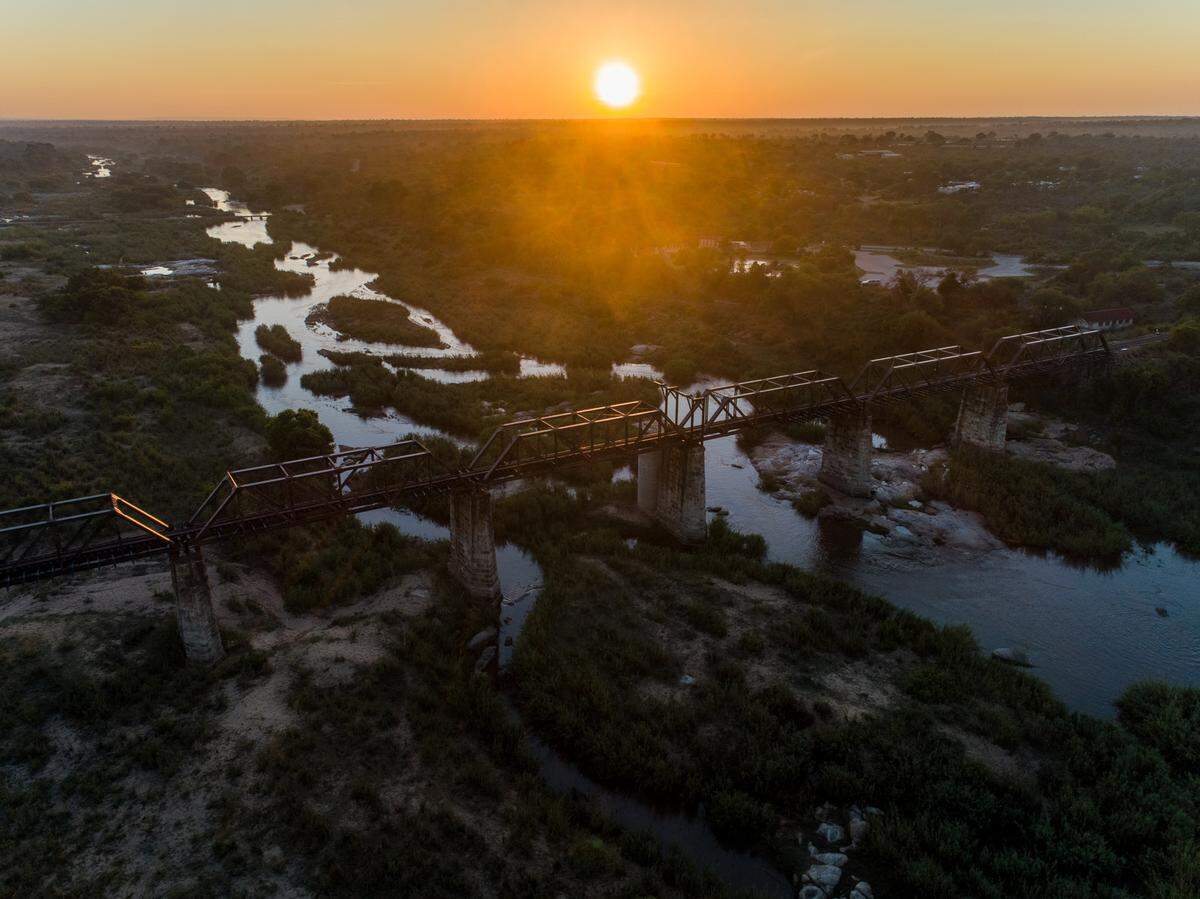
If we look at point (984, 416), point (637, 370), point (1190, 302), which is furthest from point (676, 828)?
point (1190, 302)

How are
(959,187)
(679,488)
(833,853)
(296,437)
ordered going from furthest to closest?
(959,187) < (296,437) < (679,488) < (833,853)

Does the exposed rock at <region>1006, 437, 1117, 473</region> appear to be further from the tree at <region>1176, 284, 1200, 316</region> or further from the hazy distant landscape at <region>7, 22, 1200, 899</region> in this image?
the tree at <region>1176, 284, 1200, 316</region>

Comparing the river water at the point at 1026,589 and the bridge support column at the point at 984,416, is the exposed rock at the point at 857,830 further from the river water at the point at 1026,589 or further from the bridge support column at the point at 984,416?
the bridge support column at the point at 984,416

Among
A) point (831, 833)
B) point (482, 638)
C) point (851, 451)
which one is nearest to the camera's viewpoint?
point (831, 833)

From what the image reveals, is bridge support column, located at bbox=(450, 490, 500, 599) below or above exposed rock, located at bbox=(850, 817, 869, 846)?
above

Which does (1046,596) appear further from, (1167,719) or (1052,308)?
(1052,308)

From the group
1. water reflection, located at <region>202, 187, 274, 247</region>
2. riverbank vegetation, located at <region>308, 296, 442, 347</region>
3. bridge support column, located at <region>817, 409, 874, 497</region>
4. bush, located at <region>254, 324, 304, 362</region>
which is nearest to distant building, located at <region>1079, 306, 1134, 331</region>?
bridge support column, located at <region>817, 409, 874, 497</region>
